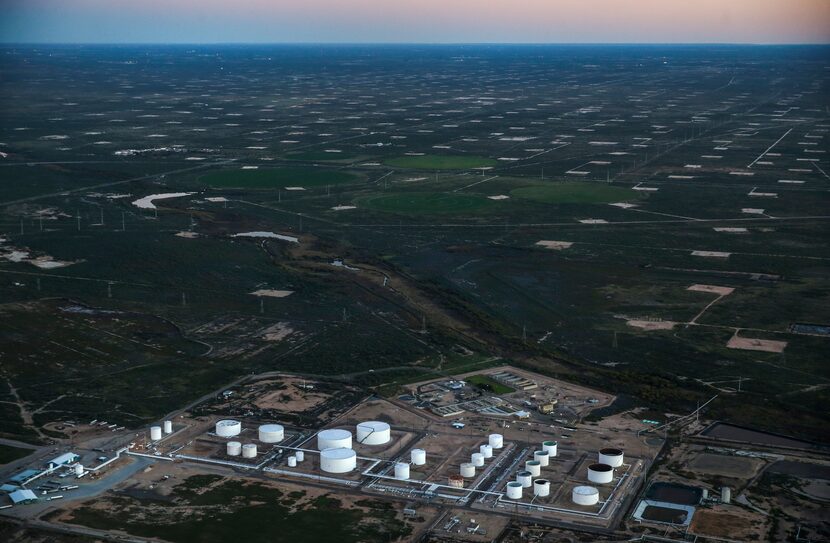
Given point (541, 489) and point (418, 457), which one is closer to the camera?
point (541, 489)

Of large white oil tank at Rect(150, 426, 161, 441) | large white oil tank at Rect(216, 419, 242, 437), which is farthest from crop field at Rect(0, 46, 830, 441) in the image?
large white oil tank at Rect(216, 419, 242, 437)

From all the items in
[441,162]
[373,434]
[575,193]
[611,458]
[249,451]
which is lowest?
[249,451]

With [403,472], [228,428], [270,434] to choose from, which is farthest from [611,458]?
[228,428]

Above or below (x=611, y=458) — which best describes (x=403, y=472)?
below

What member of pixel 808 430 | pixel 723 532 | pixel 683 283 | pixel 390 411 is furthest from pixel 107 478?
pixel 683 283

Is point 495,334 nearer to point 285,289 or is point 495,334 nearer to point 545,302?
point 545,302

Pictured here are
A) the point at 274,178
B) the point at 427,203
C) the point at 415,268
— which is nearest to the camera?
the point at 415,268

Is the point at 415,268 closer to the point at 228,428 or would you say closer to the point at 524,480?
the point at 228,428
